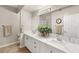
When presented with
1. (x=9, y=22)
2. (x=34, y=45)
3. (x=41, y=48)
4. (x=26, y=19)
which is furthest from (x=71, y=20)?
(x=9, y=22)

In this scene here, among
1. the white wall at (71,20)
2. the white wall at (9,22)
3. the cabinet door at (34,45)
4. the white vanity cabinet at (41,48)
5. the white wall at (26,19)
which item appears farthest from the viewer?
the white wall at (9,22)

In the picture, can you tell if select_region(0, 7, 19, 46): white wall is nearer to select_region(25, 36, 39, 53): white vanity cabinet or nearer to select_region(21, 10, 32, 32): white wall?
select_region(21, 10, 32, 32): white wall

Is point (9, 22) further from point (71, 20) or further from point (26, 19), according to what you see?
point (71, 20)

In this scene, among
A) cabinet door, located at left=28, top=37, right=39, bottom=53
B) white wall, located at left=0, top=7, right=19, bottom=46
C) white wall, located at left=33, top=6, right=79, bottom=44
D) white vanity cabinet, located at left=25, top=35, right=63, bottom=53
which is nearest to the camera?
white vanity cabinet, located at left=25, top=35, right=63, bottom=53

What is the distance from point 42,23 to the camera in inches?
83.8

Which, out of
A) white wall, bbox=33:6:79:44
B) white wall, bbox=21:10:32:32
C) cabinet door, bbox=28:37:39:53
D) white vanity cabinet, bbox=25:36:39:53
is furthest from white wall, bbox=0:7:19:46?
white wall, bbox=33:6:79:44

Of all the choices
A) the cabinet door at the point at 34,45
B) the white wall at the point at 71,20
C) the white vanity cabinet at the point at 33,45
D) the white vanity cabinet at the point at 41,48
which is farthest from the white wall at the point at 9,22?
the white wall at the point at 71,20

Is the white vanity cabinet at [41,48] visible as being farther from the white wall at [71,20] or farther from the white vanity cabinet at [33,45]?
the white wall at [71,20]

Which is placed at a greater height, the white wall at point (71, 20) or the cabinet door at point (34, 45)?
the white wall at point (71, 20)

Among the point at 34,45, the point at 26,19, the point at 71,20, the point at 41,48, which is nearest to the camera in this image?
the point at 71,20
